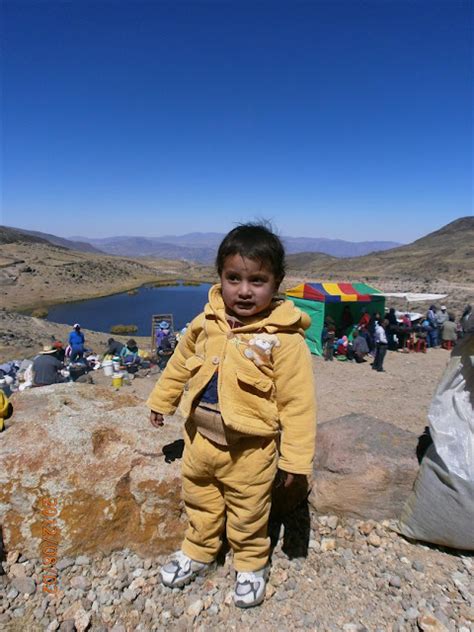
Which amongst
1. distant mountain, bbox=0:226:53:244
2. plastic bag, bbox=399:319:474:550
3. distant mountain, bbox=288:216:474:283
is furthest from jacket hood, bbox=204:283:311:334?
distant mountain, bbox=0:226:53:244

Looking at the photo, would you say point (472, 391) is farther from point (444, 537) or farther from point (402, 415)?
point (402, 415)

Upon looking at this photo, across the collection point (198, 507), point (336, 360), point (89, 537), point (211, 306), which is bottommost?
point (336, 360)

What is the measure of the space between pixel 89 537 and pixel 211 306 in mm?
1610

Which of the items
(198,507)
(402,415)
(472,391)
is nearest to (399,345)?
(402,415)

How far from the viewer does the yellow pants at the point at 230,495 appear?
1.99m

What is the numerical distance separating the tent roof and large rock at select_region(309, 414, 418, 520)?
9143 millimetres

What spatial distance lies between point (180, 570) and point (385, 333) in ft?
32.6

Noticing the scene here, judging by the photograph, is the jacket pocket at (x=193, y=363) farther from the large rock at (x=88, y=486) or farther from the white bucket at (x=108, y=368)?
the white bucket at (x=108, y=368)

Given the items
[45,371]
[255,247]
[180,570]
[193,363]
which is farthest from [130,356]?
[255,247]

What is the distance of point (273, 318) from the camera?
198cm

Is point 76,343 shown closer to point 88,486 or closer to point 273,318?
point 88,486

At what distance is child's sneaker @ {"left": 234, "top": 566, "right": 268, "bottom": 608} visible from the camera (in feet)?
6.61

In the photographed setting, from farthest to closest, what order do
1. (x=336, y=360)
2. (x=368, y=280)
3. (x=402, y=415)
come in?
(x=368, y=280), (x=336, y=360), (x=402, y=415)

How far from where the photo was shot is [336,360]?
1134 centimetres
